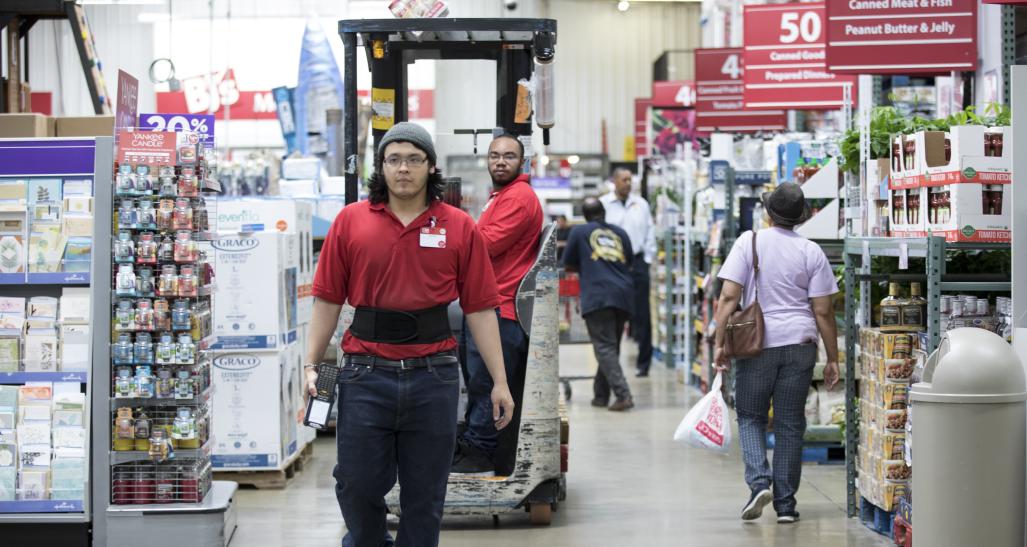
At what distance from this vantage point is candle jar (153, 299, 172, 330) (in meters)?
5.62

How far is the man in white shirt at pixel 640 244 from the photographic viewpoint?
45.1 ft

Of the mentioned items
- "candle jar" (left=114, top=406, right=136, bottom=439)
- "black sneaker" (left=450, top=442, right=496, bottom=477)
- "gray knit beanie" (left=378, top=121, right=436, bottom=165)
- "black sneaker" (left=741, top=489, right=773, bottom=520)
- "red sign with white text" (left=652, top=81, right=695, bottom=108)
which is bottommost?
"black sneaker" (left=741, top=489, right=773, bottom=520)

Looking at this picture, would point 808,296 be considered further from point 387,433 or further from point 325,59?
point 325,59

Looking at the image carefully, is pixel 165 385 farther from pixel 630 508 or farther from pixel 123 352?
pixel 630 508

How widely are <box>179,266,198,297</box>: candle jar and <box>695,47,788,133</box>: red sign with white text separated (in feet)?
25.8

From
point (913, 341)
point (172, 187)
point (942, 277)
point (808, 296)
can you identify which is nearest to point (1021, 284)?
point (942, 277)

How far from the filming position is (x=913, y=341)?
5.98m

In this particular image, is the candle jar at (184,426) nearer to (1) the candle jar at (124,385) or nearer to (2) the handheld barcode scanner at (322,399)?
(1) the candle jar at (124,385)

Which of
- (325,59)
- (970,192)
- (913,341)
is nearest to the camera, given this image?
(970,192)

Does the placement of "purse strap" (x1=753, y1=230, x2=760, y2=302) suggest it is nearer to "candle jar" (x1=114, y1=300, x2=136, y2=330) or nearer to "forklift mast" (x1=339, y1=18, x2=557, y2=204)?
"forklift mast" (x1=339, y1=18, x2=557, y2=204)

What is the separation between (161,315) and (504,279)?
5.53ft

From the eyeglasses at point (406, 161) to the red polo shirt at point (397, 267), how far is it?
153mm

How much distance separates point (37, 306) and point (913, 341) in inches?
155

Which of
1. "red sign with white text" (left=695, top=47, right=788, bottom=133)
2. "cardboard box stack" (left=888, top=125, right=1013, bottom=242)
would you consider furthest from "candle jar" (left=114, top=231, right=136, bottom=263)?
"red sign with white text" (left=695, top=47, right=788, bottom=133)
